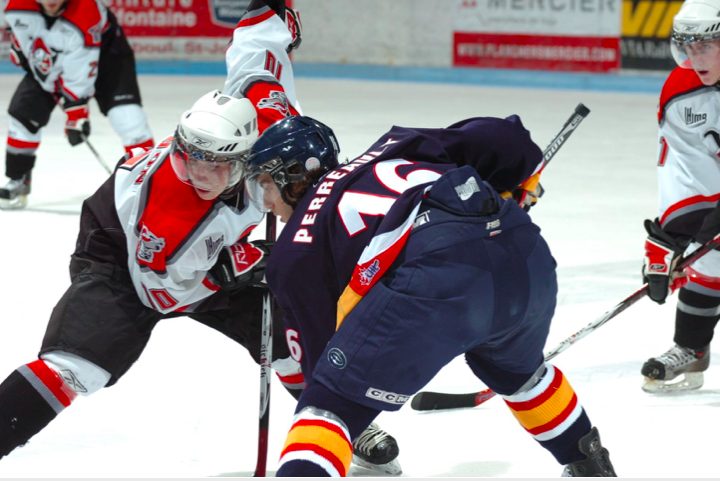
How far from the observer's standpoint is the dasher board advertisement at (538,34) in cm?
955

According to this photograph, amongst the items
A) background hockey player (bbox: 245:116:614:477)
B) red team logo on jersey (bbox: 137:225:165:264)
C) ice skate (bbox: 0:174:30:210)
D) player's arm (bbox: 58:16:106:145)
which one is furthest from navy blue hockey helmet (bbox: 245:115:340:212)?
ice skate (bbox: 0:174:30:210)

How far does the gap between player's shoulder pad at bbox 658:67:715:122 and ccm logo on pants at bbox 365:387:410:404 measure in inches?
57.4

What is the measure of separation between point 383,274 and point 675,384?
147 cm

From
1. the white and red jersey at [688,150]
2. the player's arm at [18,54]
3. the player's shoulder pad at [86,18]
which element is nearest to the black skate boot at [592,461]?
the white and red jersey at [688,150]

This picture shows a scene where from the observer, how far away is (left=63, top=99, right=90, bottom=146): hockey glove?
501 centimetres

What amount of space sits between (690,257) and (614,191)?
9.07 ft

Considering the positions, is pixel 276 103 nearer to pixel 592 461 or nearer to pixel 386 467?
pixel 386 467

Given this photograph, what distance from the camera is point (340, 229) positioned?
5.39 feet

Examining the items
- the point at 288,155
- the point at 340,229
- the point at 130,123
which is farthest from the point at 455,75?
the point at 340,229

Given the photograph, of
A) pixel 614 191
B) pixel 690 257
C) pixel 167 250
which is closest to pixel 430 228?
pixel 167 250

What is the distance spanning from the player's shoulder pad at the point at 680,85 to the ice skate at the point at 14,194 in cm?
331

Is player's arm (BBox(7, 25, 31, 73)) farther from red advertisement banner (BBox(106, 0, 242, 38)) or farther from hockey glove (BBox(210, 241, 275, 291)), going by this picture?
red advertisement banner (BBox(106, 0, 242, 38))

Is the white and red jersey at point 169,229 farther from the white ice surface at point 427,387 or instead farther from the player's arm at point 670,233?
the player's arm at point 670,233

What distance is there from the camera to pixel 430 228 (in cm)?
161
